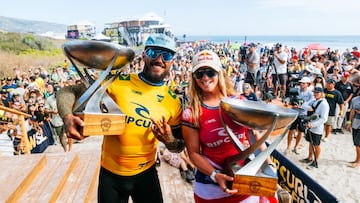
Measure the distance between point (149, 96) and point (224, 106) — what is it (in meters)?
0.71

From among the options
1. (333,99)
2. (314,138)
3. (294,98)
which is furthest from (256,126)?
(333,99)

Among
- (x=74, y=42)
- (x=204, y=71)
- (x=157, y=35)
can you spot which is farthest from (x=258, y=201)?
(x=74, y=42)

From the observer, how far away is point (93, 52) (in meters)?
1.73

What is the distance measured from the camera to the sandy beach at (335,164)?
17.8ft

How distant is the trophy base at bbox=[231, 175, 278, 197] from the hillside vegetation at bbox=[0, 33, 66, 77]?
64.7ft

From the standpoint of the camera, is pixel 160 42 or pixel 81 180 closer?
pixel 160 42

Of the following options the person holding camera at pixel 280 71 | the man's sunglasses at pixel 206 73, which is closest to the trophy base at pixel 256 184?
the man's sunglasses at pixel 206 73

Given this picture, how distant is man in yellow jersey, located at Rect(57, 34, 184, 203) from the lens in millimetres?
1989

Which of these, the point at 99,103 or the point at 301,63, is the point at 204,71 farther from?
the point at 301,63

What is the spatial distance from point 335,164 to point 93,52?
6754 millimetres

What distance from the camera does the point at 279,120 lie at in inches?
58.5

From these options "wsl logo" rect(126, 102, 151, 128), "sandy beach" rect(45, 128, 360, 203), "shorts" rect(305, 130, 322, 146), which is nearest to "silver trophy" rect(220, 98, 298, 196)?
"wsl logo" rect(126, 102, 151, 128)

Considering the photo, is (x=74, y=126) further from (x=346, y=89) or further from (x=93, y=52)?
(x=346, y=89)

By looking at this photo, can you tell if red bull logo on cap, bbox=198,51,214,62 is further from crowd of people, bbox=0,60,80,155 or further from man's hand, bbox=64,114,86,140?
crowd of people, bbox=0,60,80,155
